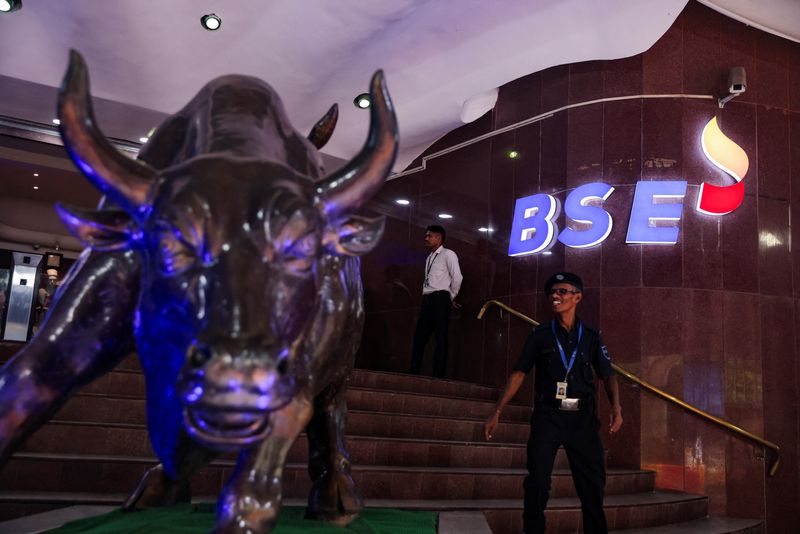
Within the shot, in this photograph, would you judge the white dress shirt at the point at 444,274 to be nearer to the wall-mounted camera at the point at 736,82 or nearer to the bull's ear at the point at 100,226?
the wall-mounted camera at the point at 736,82

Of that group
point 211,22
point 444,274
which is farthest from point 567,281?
point 211,22

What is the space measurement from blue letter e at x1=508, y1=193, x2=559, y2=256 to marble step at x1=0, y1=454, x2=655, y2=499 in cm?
281

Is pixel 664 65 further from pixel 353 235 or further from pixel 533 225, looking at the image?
pixel 353 235

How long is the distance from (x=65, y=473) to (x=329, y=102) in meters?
6.02

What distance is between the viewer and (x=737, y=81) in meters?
7.45

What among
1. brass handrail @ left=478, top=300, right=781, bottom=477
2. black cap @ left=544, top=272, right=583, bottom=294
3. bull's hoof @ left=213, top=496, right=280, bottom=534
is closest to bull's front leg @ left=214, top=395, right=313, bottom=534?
bull's hoof @ left=213, top=496, right=280, bottom=534

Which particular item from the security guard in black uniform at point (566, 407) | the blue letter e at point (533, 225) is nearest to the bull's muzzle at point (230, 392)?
the security guard in black uniform at point (566, 407)

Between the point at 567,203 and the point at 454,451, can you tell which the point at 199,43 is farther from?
the point at 454,451

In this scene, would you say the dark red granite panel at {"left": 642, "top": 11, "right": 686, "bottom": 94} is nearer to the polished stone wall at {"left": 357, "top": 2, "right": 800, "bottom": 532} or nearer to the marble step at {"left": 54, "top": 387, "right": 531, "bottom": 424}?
the polished stone wall at {"left": 357, "top": 2, "right": 800, "bottom": 532}

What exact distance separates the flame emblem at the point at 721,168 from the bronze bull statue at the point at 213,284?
625 cm

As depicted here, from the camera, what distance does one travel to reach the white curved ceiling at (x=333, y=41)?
6922 mm

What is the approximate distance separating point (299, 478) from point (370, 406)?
5.89ft

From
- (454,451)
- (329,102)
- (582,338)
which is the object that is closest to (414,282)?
(329,102)

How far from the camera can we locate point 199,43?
24.4ft
